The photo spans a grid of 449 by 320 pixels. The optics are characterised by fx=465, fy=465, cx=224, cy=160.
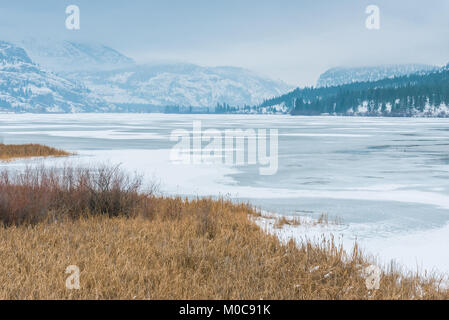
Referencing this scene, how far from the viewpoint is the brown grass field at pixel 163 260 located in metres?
5.87

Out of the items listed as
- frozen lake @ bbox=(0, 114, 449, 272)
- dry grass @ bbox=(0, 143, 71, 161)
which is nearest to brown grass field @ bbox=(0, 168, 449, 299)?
frozen lake @ bbox=(0, 114, 449, 272)

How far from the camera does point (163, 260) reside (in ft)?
23.2

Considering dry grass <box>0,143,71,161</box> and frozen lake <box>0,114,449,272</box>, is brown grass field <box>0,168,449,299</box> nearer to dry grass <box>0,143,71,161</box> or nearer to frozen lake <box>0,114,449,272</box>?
frozen lake <box>0,114,449,272</box>

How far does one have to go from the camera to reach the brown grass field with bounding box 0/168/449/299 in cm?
587

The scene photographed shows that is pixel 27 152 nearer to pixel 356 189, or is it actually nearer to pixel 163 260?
pixel 356 189

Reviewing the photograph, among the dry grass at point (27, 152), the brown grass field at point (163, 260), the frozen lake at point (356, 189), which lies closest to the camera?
the brown grass field at point (163, 260)

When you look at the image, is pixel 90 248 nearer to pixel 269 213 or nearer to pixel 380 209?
pixel 269 213

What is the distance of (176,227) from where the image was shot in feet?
29.4

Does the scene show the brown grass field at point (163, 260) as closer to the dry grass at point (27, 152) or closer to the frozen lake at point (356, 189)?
the frozen lake at point (356, 189)

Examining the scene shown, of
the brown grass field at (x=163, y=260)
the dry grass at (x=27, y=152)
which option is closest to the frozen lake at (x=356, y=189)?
the dry grass at (x=27, y=152)

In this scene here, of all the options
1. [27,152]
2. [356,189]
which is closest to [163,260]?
[356,189]
